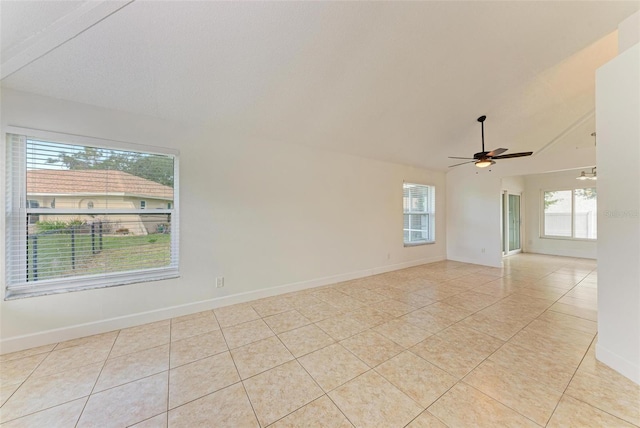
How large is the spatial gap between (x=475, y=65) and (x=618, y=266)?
2.44 m

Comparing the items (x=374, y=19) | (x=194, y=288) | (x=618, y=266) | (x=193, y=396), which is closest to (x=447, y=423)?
(x=193, y=396)

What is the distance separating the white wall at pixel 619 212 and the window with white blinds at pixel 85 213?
173 inches

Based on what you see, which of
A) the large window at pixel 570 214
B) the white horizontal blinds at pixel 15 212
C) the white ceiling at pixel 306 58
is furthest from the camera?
the large window at pixel 570 214

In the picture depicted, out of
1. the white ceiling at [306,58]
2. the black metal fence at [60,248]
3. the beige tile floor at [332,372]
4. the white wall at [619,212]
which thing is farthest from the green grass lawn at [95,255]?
the white wall at [619,212]

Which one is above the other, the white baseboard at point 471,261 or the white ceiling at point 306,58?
the white ceiling at point 306,58

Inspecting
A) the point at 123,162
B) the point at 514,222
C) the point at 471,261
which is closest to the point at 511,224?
the point at 514,222

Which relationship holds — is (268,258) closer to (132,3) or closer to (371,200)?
(371,200)

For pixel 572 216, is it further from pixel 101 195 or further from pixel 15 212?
pixel 15 212

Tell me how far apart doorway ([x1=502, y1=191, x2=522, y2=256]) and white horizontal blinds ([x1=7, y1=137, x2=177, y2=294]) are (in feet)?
28.3

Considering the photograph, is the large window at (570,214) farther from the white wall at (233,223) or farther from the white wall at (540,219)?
the white wall at (233,223)

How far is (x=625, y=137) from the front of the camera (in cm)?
184

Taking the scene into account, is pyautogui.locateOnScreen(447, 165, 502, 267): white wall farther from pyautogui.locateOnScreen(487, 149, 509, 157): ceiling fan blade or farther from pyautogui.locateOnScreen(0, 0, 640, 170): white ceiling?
pyautogui.locateOnScreen(487, 149, 509, 157): ceiling fan blade

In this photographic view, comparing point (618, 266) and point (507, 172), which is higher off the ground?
point (507, 172)

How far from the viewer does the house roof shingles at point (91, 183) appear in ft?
7.47
